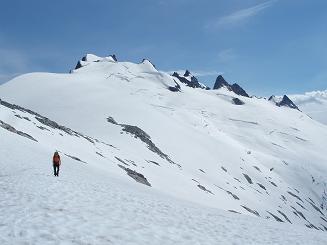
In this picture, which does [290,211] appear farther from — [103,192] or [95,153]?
[103,192]

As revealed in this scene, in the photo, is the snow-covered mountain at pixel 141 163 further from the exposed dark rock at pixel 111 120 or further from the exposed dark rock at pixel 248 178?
the exposed dark rock at pixel 248 178

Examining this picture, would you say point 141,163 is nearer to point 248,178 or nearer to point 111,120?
point 248,178

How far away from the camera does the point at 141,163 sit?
66812mm

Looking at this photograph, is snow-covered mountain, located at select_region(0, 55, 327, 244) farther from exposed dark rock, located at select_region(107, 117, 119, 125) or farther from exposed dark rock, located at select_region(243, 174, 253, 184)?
exposed dark rock, located at select_region(243, 174, 253, 184)

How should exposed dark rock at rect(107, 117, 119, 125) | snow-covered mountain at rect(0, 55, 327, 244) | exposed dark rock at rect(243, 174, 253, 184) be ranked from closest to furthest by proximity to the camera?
snow-covered mountain at rect(0, 55, 327, 244) < exposed dark rock at rect(243, 174, 253, 184) < exposed dark rock at rect(107, 117, 119, 125)

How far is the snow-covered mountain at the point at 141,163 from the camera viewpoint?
68.7 ft

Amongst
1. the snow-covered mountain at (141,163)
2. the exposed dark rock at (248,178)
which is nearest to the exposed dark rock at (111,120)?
the snow-covered mountain at (141,163)

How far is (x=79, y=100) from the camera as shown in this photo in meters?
150

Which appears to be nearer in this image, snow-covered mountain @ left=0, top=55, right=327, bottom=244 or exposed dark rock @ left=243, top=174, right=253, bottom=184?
snow-covered mountain @ left=0, top=55, right=327, bottom=244

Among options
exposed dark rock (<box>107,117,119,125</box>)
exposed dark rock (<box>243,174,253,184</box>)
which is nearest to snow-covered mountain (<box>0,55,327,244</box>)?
exposed dark rock (<box>107,117,119,125</box>)

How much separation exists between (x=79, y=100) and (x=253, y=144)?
A: 2848 inches

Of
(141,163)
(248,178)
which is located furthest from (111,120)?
(141,163)

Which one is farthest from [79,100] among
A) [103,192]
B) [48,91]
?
[103,192]

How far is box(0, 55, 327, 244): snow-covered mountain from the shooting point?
20953mm
